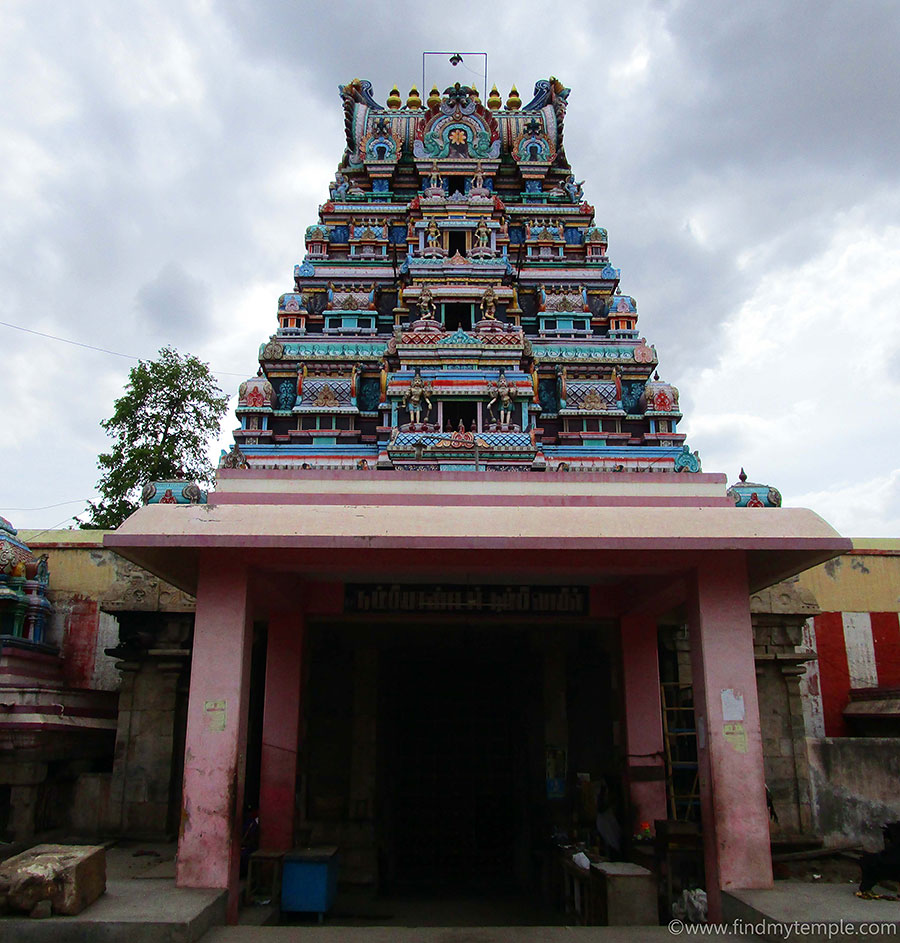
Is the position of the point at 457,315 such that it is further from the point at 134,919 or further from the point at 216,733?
the point at 134,919

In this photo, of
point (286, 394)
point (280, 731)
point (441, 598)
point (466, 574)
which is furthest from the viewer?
point (286, 394)

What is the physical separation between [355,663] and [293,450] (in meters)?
8.39

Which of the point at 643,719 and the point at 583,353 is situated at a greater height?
the point at 583,353

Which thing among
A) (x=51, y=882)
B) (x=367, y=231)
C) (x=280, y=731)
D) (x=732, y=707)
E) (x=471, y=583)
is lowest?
(x=51, y=882)

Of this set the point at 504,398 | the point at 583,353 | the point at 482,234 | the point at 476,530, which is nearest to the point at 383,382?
the point at 504,398

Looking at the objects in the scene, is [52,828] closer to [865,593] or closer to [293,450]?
[293,450]

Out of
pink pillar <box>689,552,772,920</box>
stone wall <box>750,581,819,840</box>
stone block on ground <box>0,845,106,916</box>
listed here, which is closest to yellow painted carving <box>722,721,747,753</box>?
pink pillar <box>689,552,772,920</box>

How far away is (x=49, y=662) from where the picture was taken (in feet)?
43.7

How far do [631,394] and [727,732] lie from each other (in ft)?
48.4

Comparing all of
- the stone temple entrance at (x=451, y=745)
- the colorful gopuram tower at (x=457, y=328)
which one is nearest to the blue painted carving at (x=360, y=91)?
the colorful gopuram tower at (x=457, y=328)

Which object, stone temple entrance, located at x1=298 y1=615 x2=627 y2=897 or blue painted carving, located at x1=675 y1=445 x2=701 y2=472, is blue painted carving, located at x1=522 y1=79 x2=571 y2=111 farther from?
stone temple entrance, located at x1=298 y1=615 x2=627 y2=897

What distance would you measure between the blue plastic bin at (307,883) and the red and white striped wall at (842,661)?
903cm

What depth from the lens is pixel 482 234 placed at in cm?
2384

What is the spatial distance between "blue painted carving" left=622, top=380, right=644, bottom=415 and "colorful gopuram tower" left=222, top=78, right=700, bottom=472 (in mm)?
34
